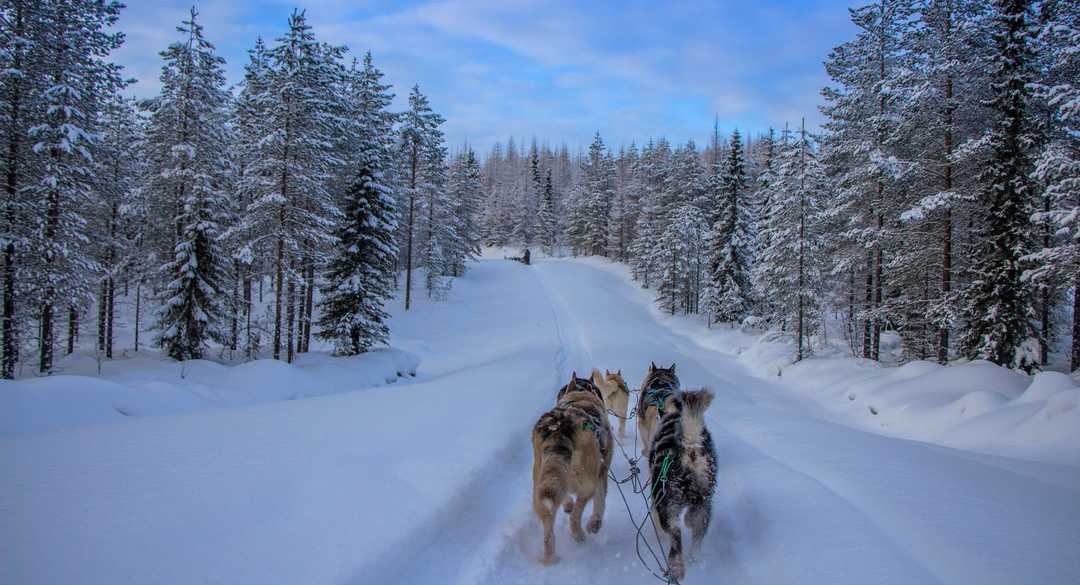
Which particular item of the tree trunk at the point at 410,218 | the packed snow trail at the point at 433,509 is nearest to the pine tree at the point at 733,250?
the tree trunk at the point at 410,218

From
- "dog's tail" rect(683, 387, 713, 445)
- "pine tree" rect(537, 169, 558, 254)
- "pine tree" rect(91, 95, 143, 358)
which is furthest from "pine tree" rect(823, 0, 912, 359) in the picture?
"pine tree" rect(537, 169, 558, 254)

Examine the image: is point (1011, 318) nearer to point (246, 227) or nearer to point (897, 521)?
point (897, 521)

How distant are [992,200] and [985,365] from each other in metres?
5.41

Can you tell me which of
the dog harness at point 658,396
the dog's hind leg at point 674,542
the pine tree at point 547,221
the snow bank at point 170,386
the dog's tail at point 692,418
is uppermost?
the pine tree at point 547,221

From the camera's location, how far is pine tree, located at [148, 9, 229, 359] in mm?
17531

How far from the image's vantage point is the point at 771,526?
4.41m

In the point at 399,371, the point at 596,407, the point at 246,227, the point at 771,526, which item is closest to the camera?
the point at 771,526

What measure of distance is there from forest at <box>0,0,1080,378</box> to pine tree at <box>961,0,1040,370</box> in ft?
0.20

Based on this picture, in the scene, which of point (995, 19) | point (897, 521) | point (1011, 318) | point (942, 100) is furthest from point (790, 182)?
point (897, 521)

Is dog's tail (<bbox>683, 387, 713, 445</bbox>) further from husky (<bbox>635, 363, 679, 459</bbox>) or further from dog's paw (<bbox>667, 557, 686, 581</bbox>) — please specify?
husky (<bbox>635, 363, 679, 459</bbox>)

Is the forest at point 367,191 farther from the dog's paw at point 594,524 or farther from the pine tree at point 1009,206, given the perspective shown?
the dog's paw at point 594,524

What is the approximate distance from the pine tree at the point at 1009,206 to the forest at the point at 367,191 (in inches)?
2.4

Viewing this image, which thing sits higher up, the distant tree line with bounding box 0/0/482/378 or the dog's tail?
the distant tree line with bounding box 0/0/482/378

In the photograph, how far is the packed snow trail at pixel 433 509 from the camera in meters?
3.22
